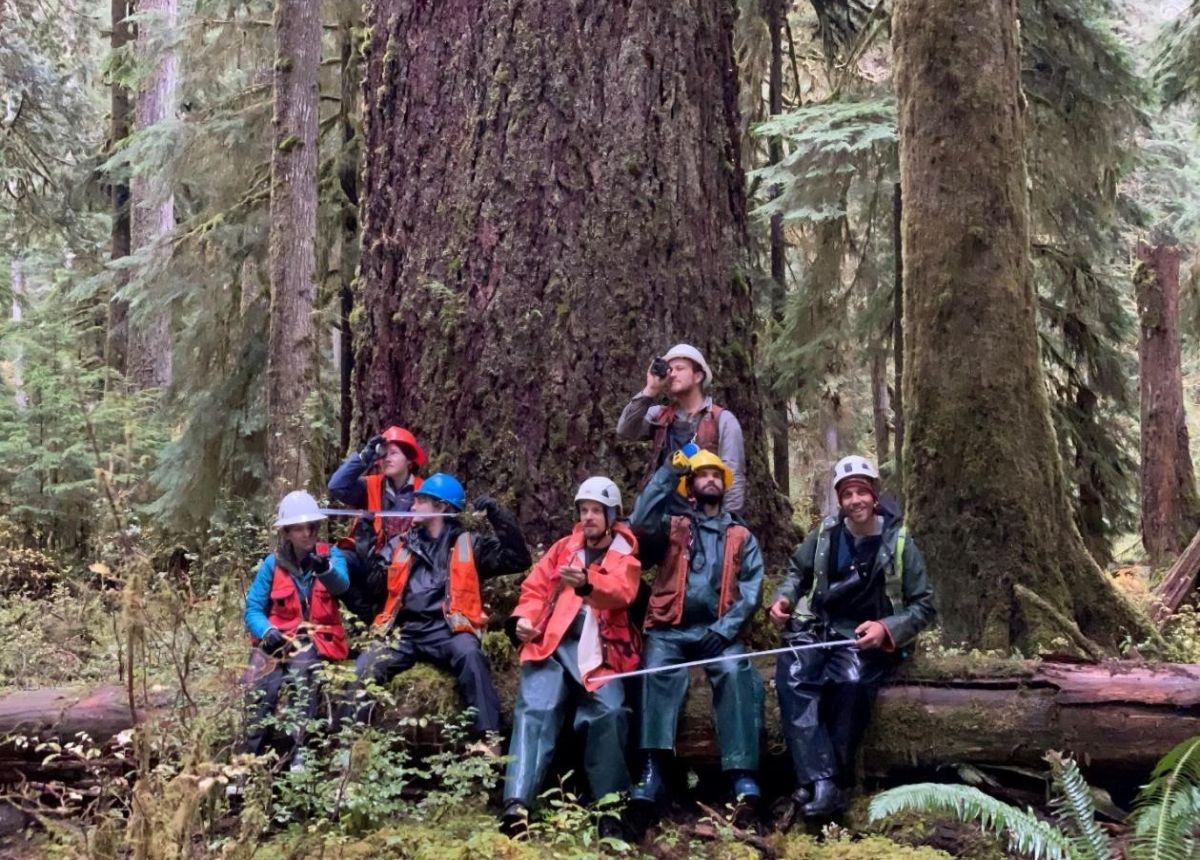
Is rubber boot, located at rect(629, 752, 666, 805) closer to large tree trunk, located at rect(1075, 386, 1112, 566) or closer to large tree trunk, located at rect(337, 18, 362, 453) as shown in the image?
large tree trunk, located at rect(1075, 386, 1112, 566)

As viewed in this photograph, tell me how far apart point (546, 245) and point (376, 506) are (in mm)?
1865

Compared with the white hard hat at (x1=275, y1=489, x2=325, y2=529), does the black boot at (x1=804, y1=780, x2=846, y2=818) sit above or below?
below

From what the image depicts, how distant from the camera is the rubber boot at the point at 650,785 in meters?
4.95

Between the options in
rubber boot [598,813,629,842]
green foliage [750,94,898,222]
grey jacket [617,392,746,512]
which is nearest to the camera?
rubber boot [598,813,629,842]

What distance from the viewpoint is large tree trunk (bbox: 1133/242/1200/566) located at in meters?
12.7

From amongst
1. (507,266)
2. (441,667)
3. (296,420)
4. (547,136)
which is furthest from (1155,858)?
(296,420)

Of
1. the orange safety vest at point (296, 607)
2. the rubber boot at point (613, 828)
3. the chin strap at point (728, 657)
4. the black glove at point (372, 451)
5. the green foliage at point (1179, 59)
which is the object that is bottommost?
the rubber boot at point (613, 828)

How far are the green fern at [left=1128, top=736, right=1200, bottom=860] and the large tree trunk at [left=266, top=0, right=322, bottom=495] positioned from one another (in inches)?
317

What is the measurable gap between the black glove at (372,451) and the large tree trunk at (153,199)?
748 cm

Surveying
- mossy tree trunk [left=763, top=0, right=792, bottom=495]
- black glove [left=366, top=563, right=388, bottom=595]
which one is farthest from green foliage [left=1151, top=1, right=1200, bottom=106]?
black glove [left=366, top=563, right=388, bottom=595]

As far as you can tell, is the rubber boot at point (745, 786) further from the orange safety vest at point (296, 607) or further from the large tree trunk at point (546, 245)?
the orange safety vest at point (296, 607)

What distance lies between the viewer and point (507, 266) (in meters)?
6.14

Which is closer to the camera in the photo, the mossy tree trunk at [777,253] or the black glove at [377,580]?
the black glove at [377,580]

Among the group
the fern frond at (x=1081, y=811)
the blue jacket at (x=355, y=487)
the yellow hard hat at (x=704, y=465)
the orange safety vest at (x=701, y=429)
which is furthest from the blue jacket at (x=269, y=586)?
the fern frond at (x=1081, y=811)
